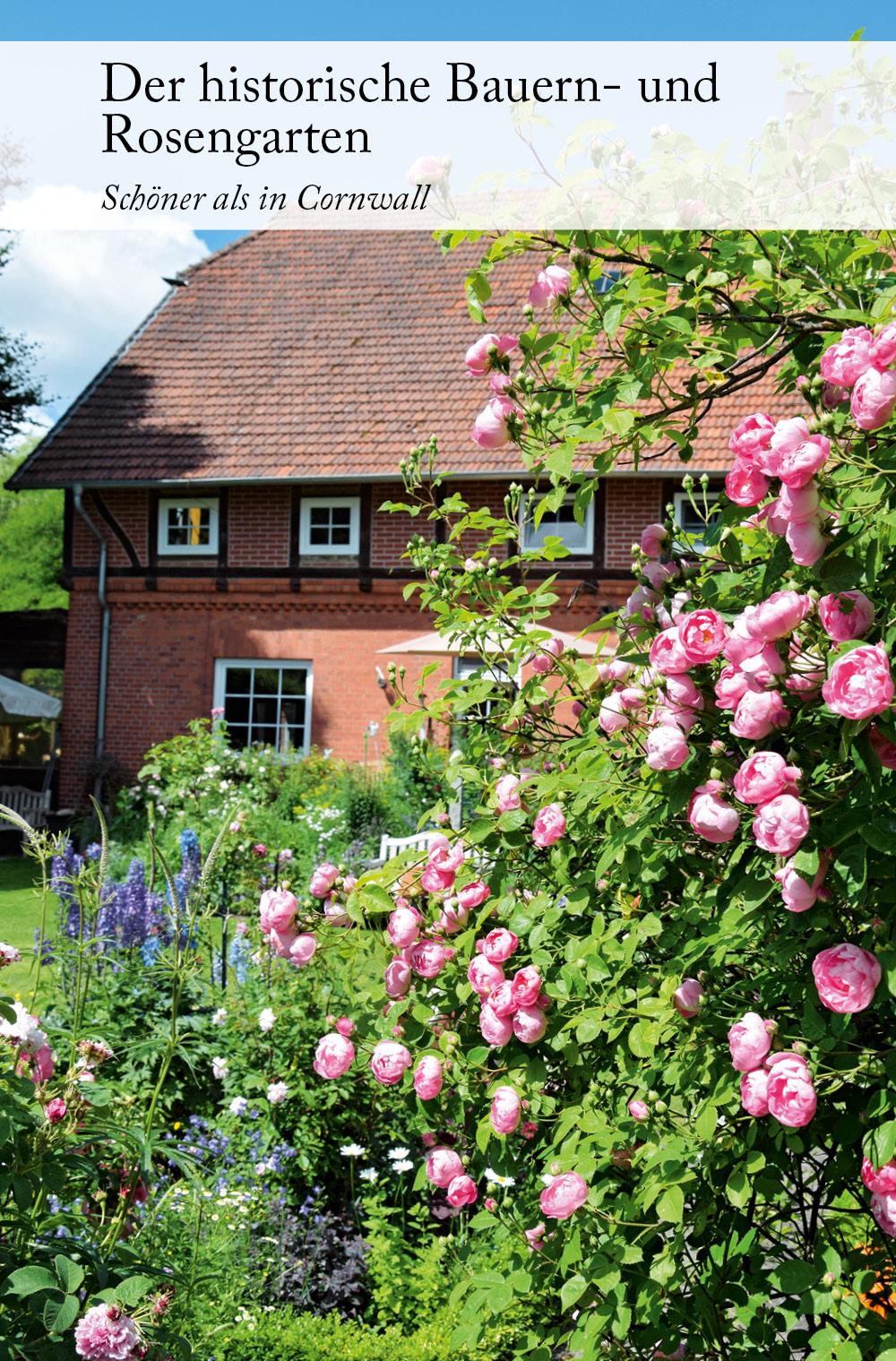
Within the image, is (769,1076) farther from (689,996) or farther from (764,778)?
(764,778)

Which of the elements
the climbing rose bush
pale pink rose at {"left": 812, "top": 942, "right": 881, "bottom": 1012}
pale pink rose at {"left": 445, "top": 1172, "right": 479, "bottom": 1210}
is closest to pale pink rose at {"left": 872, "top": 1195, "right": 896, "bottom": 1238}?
the climbing rose bush

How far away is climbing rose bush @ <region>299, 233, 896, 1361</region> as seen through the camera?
1.50m

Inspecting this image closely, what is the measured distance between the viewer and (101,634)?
16062mm

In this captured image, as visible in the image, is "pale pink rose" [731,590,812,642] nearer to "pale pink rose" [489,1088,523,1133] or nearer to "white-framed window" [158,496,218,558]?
"pale pink rose" [489,1088,523,1133]

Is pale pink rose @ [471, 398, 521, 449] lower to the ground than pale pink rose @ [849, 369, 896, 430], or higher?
higher

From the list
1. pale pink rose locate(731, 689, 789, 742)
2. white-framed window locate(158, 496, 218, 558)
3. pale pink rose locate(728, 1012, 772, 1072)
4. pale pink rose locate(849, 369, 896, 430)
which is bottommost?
pale pink rose locate(728, 1012, 772, 1072)

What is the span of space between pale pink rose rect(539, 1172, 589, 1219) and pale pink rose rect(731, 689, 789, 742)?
70 centimetres

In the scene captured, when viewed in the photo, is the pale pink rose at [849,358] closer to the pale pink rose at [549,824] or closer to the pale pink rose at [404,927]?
the pale pink rose at [549,824]

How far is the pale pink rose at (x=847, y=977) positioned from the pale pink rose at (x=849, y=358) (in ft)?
2.20

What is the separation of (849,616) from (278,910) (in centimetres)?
120

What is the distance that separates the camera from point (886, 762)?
1480 mm

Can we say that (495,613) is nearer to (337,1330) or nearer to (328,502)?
(337,1330)

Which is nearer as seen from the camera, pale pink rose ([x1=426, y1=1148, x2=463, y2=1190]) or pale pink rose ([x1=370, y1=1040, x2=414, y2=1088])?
pale pink rose ([x1=370, y1=1040, x2=414, y2=1088])

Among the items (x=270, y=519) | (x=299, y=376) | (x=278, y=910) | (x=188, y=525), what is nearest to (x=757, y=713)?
(x=278, y=910)
